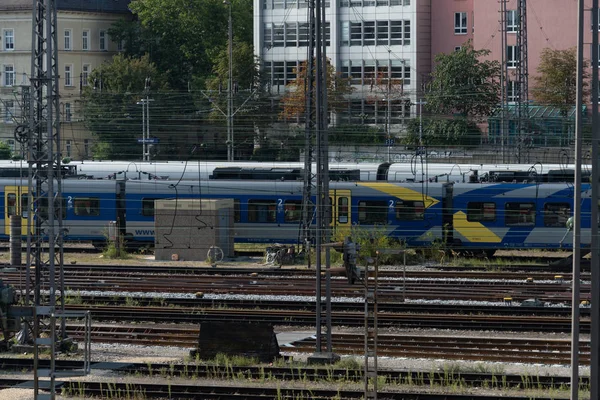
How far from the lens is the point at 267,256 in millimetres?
28266

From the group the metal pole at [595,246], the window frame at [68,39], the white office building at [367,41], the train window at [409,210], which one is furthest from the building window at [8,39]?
the metal pole at [595,246]

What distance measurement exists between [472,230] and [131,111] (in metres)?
27.7

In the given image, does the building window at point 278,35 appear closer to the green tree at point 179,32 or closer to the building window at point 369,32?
the green tree at point 179,32

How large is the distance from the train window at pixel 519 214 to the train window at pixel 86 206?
38.4ft

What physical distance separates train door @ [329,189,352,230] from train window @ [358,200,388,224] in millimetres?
325

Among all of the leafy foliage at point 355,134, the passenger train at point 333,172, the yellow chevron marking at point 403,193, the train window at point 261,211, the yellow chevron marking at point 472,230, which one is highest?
the leafy foliage at point 355,134

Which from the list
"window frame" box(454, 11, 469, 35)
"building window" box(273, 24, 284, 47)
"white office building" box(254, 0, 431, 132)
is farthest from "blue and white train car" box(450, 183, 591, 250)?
"building window" box(273, 24, 284, 47)

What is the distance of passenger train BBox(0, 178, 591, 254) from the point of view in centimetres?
2850

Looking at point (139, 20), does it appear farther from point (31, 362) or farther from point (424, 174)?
point (31, 362)

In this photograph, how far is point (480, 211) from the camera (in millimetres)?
28875

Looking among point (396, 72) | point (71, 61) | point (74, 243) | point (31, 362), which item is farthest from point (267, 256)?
point (71, 61)

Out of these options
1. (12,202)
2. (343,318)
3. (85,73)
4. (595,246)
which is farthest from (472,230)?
(85,73)

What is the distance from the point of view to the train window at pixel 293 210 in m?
30.0

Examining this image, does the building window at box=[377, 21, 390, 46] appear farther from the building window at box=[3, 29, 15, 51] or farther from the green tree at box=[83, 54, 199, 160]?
the building window at box=[3, 29, 15, 51]
